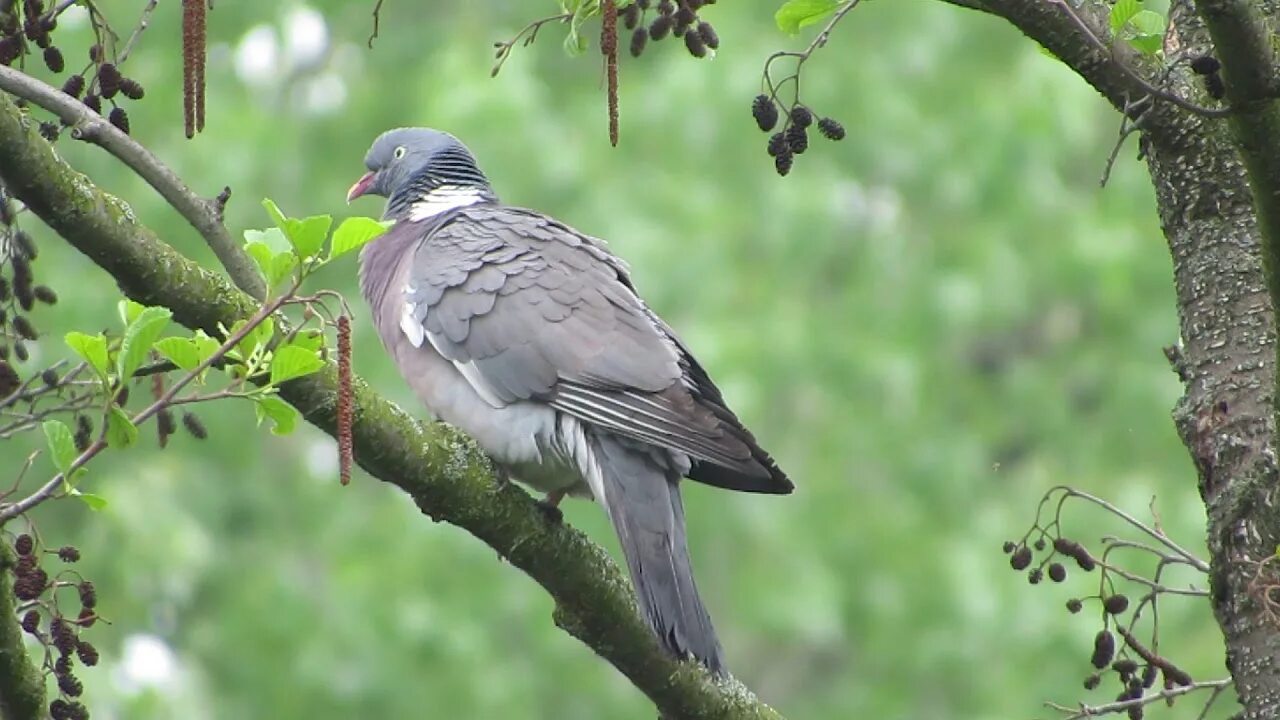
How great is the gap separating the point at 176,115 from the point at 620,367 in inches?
233

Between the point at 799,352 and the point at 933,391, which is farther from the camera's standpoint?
the point at 933,391

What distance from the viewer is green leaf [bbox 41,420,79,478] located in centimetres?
239

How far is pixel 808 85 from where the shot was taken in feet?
33.9

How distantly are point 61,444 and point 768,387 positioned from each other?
728 cm

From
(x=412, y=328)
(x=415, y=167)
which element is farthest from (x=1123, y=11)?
(x=415, y=167)

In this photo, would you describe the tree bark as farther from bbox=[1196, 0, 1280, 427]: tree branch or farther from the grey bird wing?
the grey bird wing

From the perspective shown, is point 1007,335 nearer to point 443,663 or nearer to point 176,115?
point 443,663

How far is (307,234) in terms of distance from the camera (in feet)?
8.13

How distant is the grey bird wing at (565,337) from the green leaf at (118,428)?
1.76m

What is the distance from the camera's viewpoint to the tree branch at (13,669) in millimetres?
2598

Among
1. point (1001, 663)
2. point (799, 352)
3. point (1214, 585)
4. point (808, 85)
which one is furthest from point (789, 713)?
point (1214, 585)

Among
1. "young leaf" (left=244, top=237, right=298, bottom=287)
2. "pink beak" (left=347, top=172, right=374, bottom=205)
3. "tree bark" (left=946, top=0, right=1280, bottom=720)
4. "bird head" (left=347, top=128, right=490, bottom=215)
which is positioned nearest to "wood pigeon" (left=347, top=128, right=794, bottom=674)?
"bird head" (left=347, top=128, right=490, bottom=215)

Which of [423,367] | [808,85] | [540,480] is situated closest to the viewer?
[540,480]

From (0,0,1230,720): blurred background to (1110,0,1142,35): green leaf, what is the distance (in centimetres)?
612
